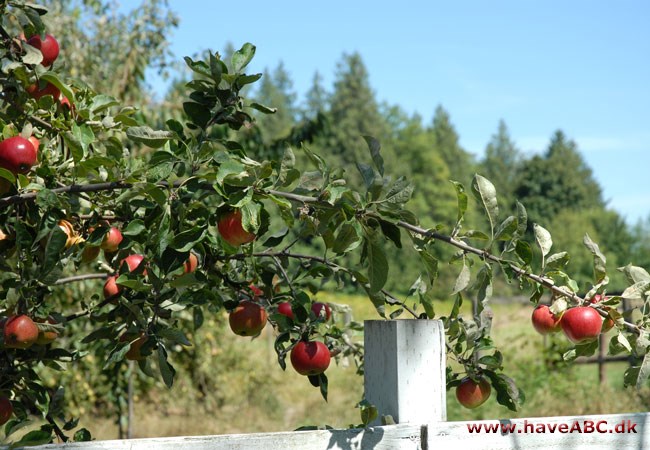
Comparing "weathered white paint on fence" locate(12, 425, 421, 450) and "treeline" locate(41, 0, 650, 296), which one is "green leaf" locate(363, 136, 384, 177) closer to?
"weathered white paint on fence" locate(12, 425, 421, 450)

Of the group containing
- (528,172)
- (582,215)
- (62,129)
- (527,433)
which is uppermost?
(528,172)

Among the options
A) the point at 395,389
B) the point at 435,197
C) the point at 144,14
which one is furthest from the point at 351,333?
the point at 435,197

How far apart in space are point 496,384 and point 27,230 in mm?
1179

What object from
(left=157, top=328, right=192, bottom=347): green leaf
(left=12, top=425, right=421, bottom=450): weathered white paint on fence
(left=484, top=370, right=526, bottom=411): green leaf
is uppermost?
(left=157, top=328, right=192, bottom=347): green leaf

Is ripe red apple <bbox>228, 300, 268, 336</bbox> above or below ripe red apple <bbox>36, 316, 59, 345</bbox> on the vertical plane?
above

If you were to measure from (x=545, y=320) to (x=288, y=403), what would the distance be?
742cm

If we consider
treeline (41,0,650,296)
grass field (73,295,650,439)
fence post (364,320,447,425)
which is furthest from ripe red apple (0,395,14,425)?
treeline (41,0,650,296)

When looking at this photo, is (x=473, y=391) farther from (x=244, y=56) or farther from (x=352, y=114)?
(x=352, y=114)

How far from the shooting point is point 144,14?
25.3 ft

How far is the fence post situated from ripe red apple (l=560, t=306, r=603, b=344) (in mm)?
311

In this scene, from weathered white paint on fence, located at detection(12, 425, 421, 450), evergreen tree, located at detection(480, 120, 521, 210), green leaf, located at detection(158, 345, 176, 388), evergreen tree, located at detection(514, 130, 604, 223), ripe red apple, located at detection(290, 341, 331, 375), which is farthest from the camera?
evergreen tree, located at detection(480, 120, 521, 210)

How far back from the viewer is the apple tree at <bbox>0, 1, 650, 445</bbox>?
Result: 1.71 metres

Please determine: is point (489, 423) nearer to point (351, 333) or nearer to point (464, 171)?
point (351, 333)

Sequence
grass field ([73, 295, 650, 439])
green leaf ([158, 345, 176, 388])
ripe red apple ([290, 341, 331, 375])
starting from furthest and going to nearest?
1. grass field ([73, 295, 650, 439])
2. ripe red apple ([290, 341, 331, 375])
3. green leaf ([158, 345, 176, 388])
